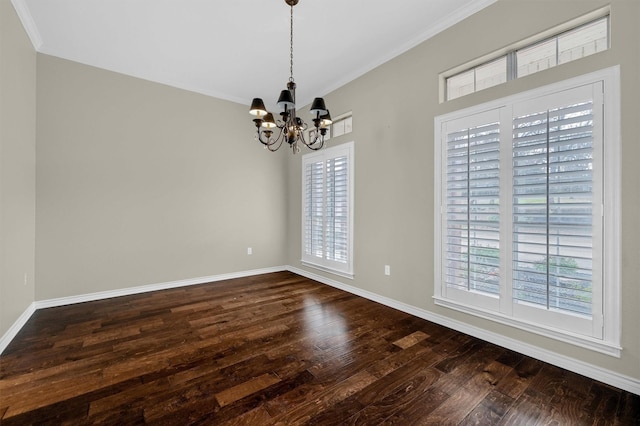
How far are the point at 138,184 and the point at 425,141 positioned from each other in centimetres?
390

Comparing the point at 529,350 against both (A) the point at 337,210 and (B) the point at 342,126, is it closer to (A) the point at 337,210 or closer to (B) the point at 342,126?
(A) the point at 337,210

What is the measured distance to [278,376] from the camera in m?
2.02

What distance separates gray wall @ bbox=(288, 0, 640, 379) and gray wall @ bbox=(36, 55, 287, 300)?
2.00m

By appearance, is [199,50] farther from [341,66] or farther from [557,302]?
[557,302]

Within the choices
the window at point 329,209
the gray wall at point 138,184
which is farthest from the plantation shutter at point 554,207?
the gray wall at point 138,184

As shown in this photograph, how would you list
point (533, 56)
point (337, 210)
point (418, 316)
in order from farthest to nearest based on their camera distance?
point (337, 210)
point (418, 316)
point (533, 56)

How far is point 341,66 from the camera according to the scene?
375 centimetres

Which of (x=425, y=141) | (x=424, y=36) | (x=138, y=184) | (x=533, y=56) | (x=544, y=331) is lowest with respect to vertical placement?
(x=544, y=331)

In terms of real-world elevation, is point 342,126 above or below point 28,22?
below

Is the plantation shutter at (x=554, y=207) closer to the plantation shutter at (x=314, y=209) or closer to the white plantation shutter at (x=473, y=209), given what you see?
the white plantation shutter at (x=473, y=209)

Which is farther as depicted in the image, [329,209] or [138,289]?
[329,209]

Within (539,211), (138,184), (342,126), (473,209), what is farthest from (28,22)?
(539,211)

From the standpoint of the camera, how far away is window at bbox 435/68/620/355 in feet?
6.29

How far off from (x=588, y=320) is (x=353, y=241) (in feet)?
8.21
